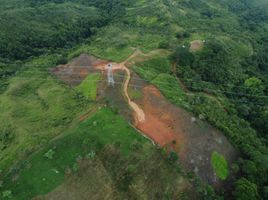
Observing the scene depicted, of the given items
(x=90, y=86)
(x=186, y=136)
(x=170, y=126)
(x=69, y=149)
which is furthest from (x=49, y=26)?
(x=186, y=136)

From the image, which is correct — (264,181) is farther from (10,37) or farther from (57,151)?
(10,37)

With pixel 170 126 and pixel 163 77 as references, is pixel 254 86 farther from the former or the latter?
pixel 170 126

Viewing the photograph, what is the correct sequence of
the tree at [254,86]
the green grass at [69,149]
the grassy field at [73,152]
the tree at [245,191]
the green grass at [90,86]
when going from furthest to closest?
1. the tree at [254,86]
2. the green grass at [90,86]
3. the tree at [245,191]
4. the grassy field at [73,152]
5. the green grass at [69,149]

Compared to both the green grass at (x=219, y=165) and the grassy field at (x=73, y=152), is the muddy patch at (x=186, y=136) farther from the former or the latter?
the grassy field at (x=73, y=152)

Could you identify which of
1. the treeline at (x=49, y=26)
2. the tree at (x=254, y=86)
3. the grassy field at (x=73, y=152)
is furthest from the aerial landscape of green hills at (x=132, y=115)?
the treeline at (x=49, y=26)

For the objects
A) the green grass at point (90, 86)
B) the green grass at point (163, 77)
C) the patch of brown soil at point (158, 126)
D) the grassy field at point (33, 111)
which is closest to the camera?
the grassy field at point (33, 111)

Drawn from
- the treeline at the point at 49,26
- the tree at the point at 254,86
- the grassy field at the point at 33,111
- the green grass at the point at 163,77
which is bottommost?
the treeline at the point at 49,26
